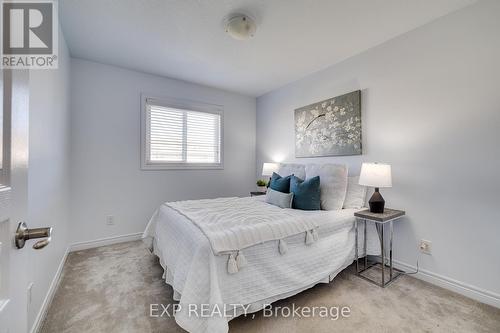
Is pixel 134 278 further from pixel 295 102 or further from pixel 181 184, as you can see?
pixel 295 102

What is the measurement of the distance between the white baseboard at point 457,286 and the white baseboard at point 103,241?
3455 millimetres

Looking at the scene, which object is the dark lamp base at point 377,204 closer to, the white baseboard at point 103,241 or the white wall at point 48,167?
the white wall at point 48,167

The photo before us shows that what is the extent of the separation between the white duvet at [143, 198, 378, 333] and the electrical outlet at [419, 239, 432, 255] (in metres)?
0.66

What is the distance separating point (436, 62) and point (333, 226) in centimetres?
186

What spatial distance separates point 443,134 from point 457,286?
4.50 ft

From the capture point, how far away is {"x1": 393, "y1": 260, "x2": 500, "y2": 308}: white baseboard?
1764 mm

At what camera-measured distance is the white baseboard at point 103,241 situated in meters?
2.85

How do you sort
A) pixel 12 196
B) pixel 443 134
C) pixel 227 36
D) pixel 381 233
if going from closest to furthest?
pixel 12 196 < pixel 443 134 < pixel 381 233 < pixel 227 36

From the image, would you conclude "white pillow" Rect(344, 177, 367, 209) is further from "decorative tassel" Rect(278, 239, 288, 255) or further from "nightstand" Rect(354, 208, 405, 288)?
"decorative tassel" Rect(278, 239, 288, 255)

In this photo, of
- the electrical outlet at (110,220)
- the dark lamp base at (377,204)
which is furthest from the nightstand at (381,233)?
the electrical outlet at (110,220)

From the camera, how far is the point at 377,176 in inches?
83.0

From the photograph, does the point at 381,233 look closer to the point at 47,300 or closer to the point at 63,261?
the point at 47,300

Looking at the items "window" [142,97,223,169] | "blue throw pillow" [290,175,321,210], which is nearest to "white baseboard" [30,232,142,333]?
"window" [142,97,223,169]

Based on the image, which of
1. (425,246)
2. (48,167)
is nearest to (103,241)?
(48,167)
